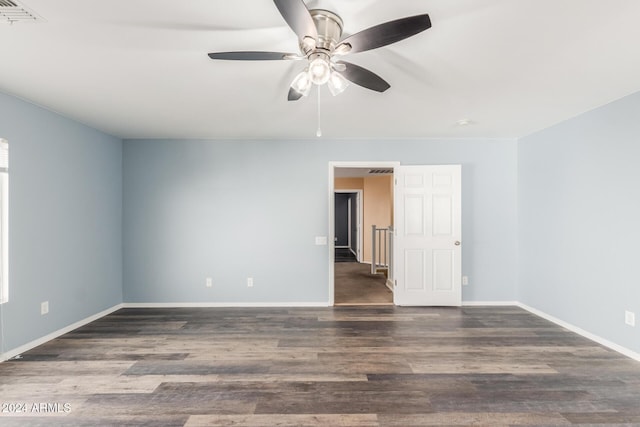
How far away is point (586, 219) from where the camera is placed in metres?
3.34

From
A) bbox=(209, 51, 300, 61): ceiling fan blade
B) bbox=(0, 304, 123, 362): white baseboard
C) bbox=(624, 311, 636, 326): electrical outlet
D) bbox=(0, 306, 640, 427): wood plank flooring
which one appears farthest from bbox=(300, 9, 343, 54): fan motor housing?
bbox=(0, 304, 123, 362): white baseboard

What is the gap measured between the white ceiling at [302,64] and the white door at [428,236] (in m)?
0.94

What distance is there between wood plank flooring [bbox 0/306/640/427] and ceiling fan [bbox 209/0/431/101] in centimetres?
220

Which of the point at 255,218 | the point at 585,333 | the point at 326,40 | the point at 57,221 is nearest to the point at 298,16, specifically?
the point at 326,40

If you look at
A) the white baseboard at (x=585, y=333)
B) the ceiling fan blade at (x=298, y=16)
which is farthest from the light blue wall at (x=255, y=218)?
the ceiling fan blade at (x=298, y=16)

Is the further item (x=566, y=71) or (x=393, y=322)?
(x=393, y=322)

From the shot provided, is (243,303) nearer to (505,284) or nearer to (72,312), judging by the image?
(72,312)

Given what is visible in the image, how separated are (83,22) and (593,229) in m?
4.78

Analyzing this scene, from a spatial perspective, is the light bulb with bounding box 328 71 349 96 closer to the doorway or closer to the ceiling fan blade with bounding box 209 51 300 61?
the ceiling fan blade with bounding box 209 51 300 61

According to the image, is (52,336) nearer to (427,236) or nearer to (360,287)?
(360,287)

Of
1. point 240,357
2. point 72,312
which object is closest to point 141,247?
point 72,312

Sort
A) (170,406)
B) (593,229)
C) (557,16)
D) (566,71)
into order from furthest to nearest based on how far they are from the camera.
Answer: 1. (593,229)
2. (566,71)
3. (170,406)
4. (557,16)

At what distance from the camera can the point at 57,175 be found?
3363 mm

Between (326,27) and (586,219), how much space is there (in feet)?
11.6
